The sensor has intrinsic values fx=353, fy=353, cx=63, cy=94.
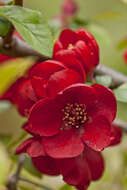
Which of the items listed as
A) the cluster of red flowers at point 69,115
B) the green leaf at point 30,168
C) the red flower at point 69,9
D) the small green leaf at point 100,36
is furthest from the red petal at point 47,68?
the red flower at point 69,9

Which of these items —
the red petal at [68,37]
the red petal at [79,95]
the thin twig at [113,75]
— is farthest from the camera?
the thin twig at [113,75]

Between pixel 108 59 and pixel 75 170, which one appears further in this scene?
pixel 108 59

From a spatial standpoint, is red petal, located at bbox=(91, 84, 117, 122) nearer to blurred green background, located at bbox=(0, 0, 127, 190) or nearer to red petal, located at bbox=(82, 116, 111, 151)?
red petal, located at bbox=(82, 116, 111, 151)

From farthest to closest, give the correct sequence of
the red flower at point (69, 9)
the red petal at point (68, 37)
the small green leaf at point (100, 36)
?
the red flower at point (69, 9)
the small green leaf at point (100, 36)
the red petal at point (68, 37)

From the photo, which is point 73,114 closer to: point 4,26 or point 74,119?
point 74,119

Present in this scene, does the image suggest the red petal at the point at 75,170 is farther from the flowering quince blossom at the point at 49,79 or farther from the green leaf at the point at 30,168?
the green leaf at the point at 30,168

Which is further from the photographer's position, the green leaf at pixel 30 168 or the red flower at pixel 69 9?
the red flower at pixel 69 9

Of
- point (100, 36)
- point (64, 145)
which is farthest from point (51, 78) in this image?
point (100, 36)

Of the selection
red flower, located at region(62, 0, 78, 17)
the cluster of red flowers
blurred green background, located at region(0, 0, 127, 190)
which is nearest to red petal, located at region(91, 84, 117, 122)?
the cluster of red flowers
